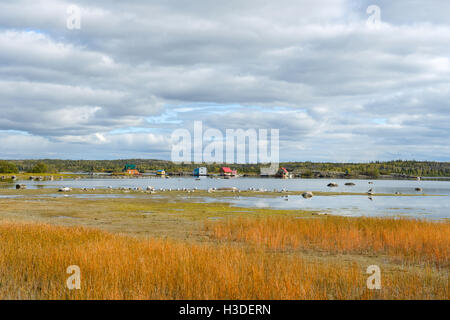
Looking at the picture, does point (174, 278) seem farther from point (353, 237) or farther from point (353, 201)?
point (353, 201)

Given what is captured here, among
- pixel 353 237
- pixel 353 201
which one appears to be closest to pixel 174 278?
pixel 353 237

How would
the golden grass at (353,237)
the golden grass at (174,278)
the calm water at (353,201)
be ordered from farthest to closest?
1. the calm water at (353,201)
2. the golden grass at (353,237)
3. the golden grass at (174,278)

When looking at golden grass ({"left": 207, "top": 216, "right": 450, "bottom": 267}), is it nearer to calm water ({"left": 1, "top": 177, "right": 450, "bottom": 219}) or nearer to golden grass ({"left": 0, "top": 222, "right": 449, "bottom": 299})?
golden grass ({"left": 0, "top": 222, "right": 449, "bottom": 299})

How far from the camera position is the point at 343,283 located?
37.9 feet

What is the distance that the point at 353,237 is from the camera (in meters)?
19.8

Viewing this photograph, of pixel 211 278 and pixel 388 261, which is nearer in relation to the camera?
pixel 211 278

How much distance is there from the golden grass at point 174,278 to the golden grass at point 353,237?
3.35 m

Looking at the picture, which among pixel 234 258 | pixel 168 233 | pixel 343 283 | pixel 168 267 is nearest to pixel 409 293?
pixel 343 283

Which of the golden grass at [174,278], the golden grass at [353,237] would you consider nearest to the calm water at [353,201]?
the golden grass at [353,237]

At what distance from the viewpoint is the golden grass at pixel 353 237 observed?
17416 millimetres

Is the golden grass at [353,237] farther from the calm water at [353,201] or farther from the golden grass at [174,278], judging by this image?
the calm water at [353,201]

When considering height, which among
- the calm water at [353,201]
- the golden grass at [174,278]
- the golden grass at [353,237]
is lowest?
the calm water at [353,201]
